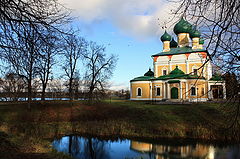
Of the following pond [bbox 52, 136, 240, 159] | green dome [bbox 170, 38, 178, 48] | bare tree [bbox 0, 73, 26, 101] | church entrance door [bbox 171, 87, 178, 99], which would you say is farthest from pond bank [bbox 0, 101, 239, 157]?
green dome [bbox 170, 38, 178, 48]

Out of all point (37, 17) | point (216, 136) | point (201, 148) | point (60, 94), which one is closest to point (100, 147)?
point (201, 148)

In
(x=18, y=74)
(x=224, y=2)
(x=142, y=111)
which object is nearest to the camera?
(x=224, y=2)

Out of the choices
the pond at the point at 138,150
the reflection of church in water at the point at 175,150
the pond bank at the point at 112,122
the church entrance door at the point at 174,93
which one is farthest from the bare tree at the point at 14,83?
the church entrance door at the point at 174,93

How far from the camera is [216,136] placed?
36.1ft

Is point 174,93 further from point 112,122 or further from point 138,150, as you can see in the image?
point 138,150

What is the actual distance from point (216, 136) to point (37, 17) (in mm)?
11005

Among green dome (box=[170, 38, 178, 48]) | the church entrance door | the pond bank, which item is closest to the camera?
the pond bank

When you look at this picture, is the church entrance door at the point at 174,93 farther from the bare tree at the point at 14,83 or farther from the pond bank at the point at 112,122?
the bare tree at the point at 14,83

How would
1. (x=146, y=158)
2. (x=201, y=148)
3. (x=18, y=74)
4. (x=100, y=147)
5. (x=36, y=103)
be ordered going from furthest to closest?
(x=36, y=103) → (x=100, y=147) → (x=201, y=148) → (x=146, y=158) → (x=18, y=74)

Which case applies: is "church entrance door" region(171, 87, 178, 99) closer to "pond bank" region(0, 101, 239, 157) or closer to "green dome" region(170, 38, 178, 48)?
"pond bank" region(0, 101, 239, 157)

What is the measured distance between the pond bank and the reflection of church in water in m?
1.39

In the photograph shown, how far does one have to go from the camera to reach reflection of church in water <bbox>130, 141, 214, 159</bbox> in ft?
29.5

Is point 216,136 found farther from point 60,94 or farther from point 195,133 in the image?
point 60,94

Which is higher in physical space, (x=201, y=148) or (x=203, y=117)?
(x=203, y=117)
